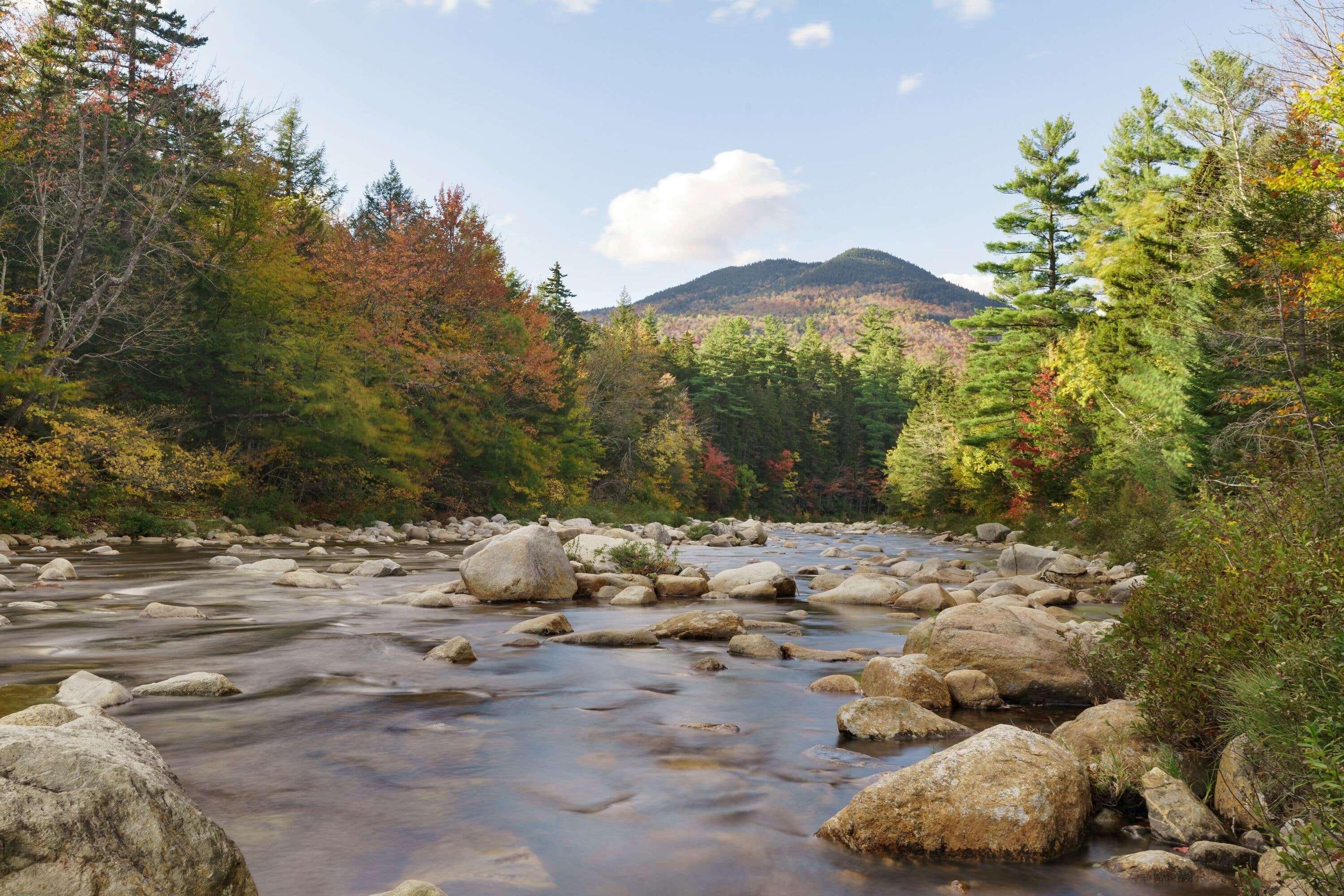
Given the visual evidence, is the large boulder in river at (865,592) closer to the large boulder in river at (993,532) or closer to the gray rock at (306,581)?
the gray rock at (306,581)

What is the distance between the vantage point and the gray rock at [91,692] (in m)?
6.04

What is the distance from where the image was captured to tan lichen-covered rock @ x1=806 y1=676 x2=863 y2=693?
295 inches

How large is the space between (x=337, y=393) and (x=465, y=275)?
8061 millimetres

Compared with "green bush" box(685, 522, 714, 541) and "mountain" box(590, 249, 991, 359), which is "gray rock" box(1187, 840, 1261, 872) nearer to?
"green bush" box(685, 522, 714, 541)

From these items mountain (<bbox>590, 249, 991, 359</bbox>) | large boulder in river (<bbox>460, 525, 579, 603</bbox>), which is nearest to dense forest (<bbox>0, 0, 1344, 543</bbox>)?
large boulder in river (<bbox>460, 525, 579, 603</bbox>)

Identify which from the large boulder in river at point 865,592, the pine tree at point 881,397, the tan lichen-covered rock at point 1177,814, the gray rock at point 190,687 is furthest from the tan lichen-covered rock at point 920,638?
the pine tree at point 881,397

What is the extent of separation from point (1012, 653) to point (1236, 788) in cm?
310

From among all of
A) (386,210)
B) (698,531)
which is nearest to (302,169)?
(386,210)

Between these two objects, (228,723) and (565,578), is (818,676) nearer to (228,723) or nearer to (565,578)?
(228,723)

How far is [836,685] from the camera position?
7543mm

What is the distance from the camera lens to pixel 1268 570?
4.65m

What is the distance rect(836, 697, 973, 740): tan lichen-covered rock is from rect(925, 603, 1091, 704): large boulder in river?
1.20m

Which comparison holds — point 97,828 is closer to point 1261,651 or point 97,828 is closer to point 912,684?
point 1261,651

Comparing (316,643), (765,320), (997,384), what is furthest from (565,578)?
(765,320)
